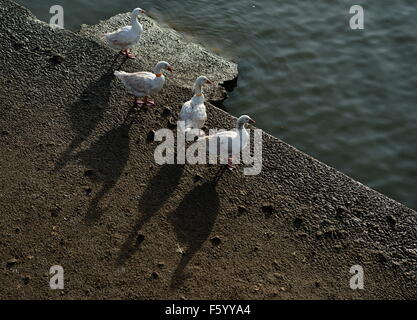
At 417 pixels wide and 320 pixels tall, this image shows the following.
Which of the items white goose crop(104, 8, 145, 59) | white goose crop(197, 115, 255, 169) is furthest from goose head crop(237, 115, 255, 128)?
white goose crop(104, 8, 145, 59)

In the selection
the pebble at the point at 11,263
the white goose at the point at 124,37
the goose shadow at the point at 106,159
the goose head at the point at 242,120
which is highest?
the white goose at the point at 124,37

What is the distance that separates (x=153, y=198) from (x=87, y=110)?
1901mm

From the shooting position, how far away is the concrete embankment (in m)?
5.05

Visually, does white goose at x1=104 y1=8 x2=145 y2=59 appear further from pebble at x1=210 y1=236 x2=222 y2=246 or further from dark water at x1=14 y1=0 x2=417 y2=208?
pebble at x1=210 y1=236 x2=222 y2=246

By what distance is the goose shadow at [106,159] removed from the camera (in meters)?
5.71

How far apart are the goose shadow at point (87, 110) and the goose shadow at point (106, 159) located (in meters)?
0.20

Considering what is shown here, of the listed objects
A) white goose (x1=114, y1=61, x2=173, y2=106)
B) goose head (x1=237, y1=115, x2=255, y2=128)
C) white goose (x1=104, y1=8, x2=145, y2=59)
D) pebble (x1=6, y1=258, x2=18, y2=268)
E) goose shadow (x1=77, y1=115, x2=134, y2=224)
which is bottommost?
pebble (x1=6, y1=258, x2=18, y2=268)

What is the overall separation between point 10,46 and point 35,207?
11.2 ft

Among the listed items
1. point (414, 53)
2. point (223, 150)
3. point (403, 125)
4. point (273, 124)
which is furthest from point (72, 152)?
point (414, 53)

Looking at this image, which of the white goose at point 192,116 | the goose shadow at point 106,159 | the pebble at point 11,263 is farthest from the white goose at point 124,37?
the pebble at point 11,263

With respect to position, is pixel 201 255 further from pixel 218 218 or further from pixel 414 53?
pixel 414 53

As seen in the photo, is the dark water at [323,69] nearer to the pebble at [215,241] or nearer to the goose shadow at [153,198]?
the goose shadow at [153,198]

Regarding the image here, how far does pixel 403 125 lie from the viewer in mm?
8141

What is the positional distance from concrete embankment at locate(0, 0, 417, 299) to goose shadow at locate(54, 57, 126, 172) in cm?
2
